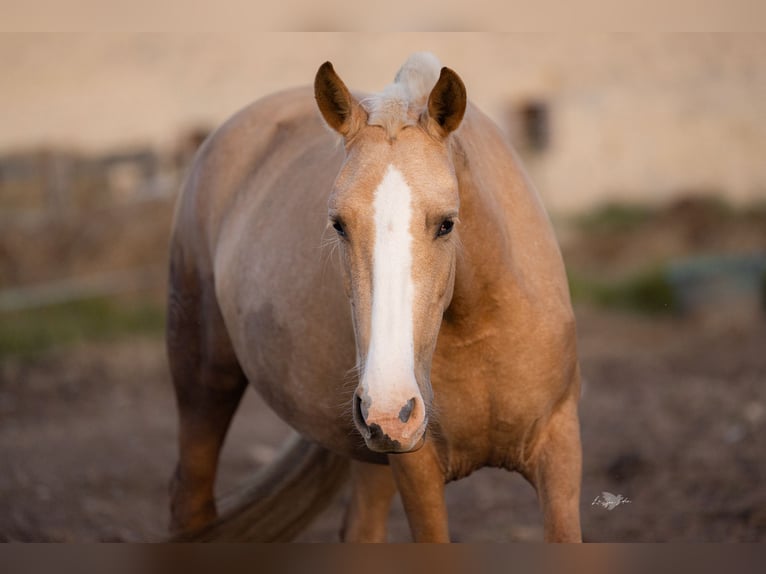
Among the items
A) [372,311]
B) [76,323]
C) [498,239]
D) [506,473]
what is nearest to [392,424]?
[372,311]

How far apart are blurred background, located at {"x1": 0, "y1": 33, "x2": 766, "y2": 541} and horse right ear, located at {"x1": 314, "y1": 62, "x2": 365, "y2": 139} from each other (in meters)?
4.44

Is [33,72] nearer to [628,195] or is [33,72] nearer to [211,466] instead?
[628,195]

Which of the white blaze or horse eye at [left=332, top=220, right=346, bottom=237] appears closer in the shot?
the white blaze

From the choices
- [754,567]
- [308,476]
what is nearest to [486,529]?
[308,476]

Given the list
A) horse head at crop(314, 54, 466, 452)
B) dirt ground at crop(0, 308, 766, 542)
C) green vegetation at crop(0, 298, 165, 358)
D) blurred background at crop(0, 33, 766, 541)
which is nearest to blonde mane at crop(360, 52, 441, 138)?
horse head at crop(314, 54, 466, 452)

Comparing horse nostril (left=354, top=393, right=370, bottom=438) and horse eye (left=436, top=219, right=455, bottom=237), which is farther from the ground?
horse eye (left=436, top=219, right=455, bottom=237)

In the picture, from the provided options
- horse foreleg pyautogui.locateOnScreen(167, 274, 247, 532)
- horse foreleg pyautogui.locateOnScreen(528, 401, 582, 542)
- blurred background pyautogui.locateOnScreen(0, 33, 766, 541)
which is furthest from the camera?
blurred background pyautogui.locateOnScreen(0, 33, 766, 541)

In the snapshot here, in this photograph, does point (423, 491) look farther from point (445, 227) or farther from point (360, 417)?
point (445, 227)

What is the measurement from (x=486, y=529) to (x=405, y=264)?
9.45 feet

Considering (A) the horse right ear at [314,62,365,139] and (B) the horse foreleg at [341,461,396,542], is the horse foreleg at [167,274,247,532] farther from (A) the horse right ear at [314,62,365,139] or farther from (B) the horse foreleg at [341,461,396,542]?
(A) the horse right ear at [314,62,365,139]

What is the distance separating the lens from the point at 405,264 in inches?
86.9

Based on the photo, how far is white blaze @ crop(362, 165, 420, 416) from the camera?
6.92 feet

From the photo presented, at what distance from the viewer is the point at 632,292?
8969 millimetres

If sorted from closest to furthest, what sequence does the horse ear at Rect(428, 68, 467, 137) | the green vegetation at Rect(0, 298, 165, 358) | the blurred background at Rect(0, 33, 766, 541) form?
the horse ear at Rect(428, 68, 467, 137)
the blurred background at Rect(0, 33, 766, 541)
the green vegetation at Rect(0, 298, 165, 358)
